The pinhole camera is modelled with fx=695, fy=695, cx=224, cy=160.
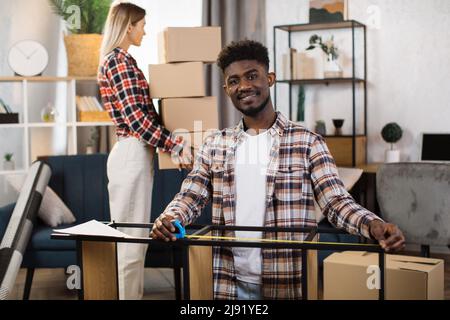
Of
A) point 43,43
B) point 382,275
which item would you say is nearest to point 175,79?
point 382,275

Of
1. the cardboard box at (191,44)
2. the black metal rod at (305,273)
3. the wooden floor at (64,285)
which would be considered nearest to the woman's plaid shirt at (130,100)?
the cardboard box at (191,44)

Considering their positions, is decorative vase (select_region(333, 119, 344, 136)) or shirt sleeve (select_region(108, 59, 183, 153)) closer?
shirt sleeve (select_region(108, 59, 183, 153))

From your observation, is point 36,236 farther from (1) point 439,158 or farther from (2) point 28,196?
(1) point 439,158

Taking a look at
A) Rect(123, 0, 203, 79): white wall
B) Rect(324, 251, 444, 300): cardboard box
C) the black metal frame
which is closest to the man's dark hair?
the black metal frame

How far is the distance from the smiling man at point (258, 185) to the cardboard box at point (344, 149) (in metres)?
3.13

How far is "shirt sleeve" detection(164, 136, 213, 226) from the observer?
6.38 ft

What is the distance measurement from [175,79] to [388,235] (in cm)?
194

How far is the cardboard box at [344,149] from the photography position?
506 centimetres

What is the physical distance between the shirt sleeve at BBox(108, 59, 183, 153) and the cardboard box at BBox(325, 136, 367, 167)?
6.95ft

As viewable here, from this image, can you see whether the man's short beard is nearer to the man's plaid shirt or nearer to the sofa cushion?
the man's plaid shirt

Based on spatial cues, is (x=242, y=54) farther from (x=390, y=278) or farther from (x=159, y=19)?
(x=159, y=19)

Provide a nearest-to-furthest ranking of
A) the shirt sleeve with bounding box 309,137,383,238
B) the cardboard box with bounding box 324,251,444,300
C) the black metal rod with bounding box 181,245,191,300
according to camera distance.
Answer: the black metal rod with bounding box 181,245,191,300 → the shirt sleeve with bounding box 309,137,383,238 → the cardboard box with bounding box 324,251,444,300

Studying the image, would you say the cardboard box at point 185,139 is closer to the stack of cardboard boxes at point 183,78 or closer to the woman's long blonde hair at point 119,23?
the stack of cardboard boxes at point 183,78
